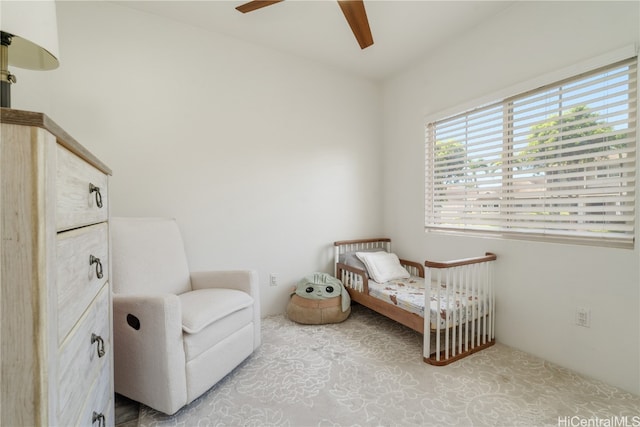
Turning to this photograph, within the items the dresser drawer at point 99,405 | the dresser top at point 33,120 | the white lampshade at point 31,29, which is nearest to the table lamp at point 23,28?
the white lampshade at point 31,29

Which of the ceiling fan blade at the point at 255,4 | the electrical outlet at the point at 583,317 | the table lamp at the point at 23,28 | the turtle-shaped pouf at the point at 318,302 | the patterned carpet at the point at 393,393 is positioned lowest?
the patterned carpet at the point at 393,393

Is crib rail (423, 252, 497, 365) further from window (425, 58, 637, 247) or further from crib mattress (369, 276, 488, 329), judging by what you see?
window (425, 58, 637, 247)

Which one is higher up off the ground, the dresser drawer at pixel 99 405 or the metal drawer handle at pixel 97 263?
the metal drawer handle at pixel 97 263

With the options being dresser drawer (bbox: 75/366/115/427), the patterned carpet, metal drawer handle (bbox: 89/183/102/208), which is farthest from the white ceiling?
the patterned carpet

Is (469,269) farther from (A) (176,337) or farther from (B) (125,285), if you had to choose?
(B) (125,285)

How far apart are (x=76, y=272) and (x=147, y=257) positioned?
4.06 feet

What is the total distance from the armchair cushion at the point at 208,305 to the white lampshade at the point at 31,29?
126 cm

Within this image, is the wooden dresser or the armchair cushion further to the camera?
the armchair cushion

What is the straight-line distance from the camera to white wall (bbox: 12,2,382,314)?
201 centimetres

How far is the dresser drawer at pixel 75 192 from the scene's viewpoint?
634mm

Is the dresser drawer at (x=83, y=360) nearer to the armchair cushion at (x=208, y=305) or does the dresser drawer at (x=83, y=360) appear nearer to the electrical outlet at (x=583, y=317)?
the armchair cushion at (x=208, y=305)

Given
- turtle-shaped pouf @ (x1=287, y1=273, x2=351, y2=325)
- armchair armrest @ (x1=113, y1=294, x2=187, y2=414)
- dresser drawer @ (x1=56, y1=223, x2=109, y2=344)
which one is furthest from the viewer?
turtle-shaped pouf @ (x1=287, y1=273, x2=351, y2=325)

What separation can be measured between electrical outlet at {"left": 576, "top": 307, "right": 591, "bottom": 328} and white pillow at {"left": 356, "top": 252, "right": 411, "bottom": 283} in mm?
1285

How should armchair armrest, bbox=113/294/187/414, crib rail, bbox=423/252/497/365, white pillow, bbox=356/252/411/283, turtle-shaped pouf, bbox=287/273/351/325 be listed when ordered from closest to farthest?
armchair armrest, bbox=113/294/187/414 → crib rail, bbox=423/252/497/365 → turtle-shaped pouf, bbox=287/273/351/325 → white pillow, bbox=356/252/411/283
